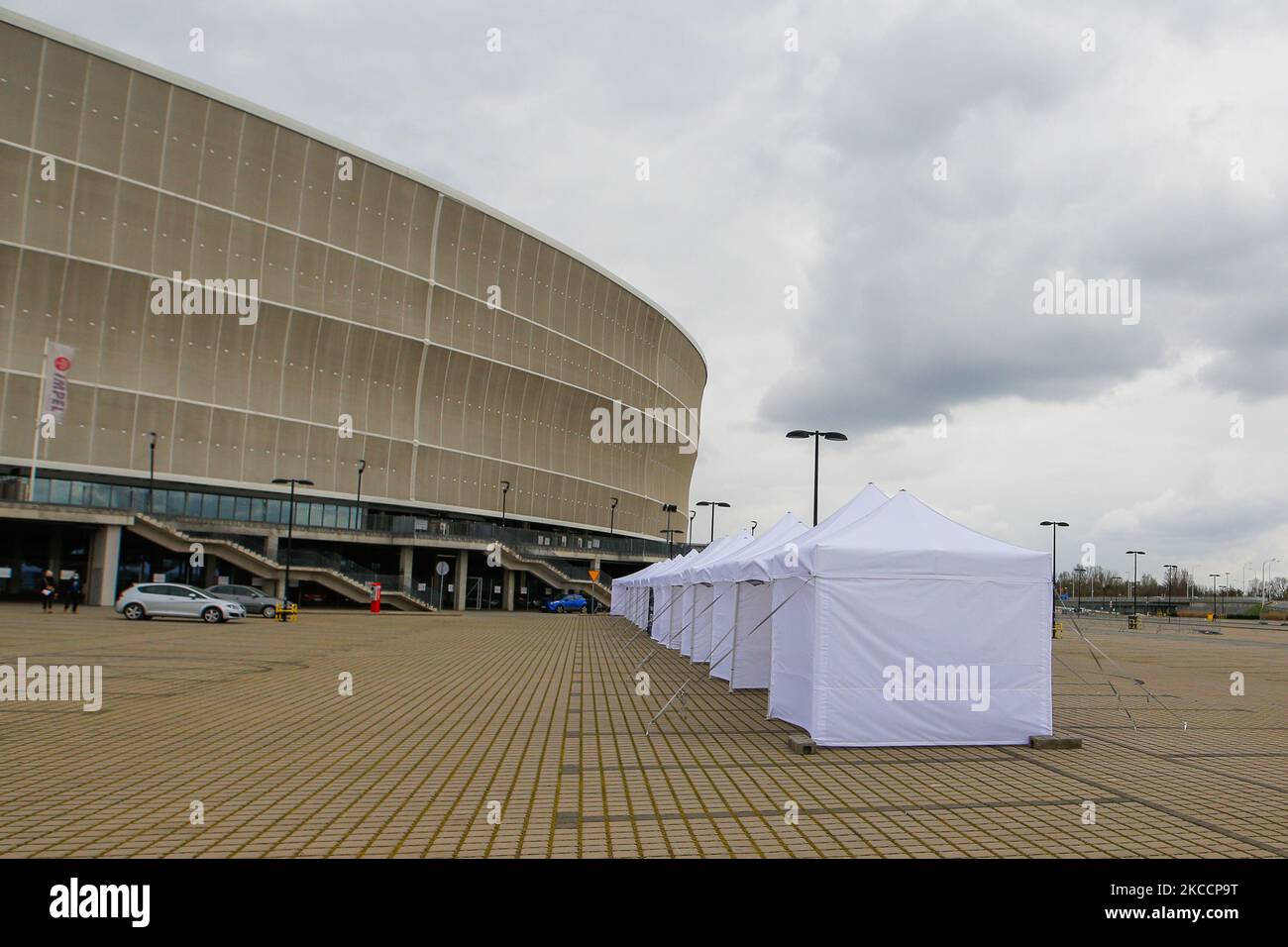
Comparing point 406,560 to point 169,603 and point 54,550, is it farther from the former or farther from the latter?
point 169,603

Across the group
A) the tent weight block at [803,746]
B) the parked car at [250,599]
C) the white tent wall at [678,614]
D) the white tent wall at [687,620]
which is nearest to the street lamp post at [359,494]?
the parked car at [250,599]

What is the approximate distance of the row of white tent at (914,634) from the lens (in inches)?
450

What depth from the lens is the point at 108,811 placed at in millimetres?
7371

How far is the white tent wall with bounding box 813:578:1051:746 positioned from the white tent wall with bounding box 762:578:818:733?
11 cm

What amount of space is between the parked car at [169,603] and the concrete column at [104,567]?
10.9 meters

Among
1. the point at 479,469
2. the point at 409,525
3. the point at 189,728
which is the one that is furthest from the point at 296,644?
the point at 479,469

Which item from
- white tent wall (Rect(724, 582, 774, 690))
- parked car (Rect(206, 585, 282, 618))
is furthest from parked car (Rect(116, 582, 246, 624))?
white tent wall (Rect(724, 582, 774, 690))

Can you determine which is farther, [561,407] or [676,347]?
[676,347]

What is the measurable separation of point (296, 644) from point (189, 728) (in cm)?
1466

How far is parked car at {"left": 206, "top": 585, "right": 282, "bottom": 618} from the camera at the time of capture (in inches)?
1526

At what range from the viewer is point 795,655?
41.2 ft

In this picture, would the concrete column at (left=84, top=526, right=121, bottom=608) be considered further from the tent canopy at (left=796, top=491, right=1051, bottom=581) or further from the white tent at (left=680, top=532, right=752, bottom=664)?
the tent canopy at (left=796, top=491, right=1051, bottom=581)

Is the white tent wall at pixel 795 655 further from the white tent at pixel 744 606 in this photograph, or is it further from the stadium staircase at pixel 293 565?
the stadium staircase at pixel 293 565
